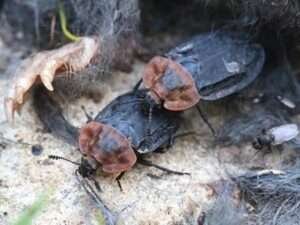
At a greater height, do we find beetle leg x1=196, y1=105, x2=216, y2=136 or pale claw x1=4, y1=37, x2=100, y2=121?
pale claw x1=4, y1=37, x2=100, y2=121

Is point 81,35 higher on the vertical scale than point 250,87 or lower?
higher

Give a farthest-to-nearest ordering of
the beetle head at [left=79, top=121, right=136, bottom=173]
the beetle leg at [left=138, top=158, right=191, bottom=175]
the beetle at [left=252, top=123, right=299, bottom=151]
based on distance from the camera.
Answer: the beetle at [left=252, top=123, right=299, bottom=151] → the beetle leg at [left=138, top=158, right=191, bottom=175] → the beetle head at [left=79, top=121, right=136, bottom=173]

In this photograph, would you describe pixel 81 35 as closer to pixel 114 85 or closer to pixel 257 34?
pixel 114 85

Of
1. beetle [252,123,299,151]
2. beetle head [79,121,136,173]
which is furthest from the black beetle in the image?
beetle [252,123,299,151]

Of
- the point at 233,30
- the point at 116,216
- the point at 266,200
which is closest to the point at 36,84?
the point at 116,216

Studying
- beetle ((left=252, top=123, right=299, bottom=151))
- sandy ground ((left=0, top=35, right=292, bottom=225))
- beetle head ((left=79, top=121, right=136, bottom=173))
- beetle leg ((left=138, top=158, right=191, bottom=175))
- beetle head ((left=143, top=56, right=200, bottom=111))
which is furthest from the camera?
beetle head ((left=143, top=56, right=200, bottom=111))

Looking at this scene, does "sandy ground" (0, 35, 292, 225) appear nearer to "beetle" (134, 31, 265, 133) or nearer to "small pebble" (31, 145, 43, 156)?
"small pebble" (31, 145, 43, 156)

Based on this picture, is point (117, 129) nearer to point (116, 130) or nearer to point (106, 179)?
point (116, 130)

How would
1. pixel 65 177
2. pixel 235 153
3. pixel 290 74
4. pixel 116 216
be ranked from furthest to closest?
pixel 290 74 < pixel 235 153 < pixel 65 177 < pixel 116 216
